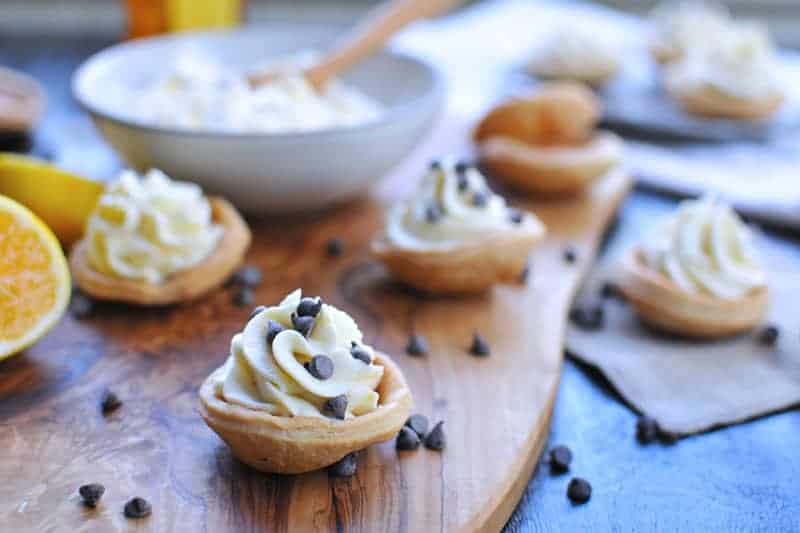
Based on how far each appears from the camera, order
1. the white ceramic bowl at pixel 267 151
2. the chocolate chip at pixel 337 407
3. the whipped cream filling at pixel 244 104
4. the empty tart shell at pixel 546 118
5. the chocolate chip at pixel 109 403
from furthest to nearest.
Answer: the empty tart shell at pixel 546 118
the whipped cream filling at pixel 244 104
the white ceramic bowl at pixel 267 151
the chocolate chip at pixel 109 403
the chocolate chip at pixel 337 407

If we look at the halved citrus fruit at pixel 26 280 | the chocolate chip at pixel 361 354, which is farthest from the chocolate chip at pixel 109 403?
the chocolate chip at pixel 361 354

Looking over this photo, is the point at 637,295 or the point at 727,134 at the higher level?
the point at 637,295

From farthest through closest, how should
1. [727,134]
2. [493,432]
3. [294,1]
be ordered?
[294,1]
[727,134]
[493,432]

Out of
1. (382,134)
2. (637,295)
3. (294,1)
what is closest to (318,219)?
(382,134)

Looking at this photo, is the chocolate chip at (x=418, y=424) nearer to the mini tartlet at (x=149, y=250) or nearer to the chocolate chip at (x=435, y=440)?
the chocolate chip at (x=435, y=440)

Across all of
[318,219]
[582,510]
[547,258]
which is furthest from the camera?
[318,219]

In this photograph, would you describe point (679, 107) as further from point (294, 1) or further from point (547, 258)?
point (294, 1)
